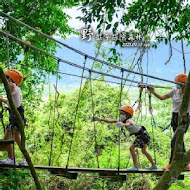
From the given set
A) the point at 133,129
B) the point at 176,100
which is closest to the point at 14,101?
the point at 133,129

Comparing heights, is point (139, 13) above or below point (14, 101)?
above

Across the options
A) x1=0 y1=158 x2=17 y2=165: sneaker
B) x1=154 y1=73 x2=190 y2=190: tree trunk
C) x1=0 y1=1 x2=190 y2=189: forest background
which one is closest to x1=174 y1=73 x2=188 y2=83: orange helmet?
x1=154 y1=73 x2=190 y2=190: tree trunk

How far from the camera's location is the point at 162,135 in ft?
23.7

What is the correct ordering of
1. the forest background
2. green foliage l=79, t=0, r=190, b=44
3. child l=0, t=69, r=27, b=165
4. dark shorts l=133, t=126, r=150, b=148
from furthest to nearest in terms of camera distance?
the forest background, dark shorts l=133, t=126, r=150, b=148, child l=0, t=69, r=27, b=165, green foliage l=79, t=0, r=190, b=44

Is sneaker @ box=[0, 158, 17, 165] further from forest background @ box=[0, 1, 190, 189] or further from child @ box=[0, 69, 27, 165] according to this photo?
forest background @ box=[0, 1, 190, 189]

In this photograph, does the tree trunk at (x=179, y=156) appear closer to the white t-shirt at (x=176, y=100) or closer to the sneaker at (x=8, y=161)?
the white t-shirt at (x=176, y=100)

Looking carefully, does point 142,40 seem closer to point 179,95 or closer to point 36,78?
point 179,95

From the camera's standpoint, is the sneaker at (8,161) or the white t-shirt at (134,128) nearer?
the sneaker at (8,161)

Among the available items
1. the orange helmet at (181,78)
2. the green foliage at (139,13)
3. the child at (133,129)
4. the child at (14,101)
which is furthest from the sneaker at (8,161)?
the orange helmet at (181,78)

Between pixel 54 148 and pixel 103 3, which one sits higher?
pixel 103 3

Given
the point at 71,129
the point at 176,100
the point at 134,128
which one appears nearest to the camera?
the point at 176,100

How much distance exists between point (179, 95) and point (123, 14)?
646mm

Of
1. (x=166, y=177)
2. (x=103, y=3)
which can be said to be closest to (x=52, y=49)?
(x=103, y=3)

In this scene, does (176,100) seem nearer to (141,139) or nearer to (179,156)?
(141,139)
